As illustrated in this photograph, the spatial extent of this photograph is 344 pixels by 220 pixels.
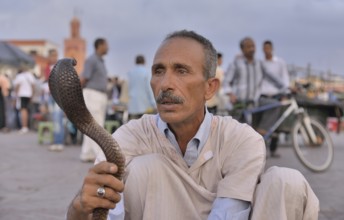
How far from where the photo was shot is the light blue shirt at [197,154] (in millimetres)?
2225

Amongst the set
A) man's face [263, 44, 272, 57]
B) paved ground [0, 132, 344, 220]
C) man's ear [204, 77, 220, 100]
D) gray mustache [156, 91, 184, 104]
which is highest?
man's face [263, 44, 272, 57]

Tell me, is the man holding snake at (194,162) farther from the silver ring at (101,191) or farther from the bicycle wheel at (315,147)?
the bicycle wheel at (315,147)

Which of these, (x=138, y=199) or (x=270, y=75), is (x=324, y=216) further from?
(x=270, y=75)

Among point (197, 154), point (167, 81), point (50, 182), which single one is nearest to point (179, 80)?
point (167, 81)

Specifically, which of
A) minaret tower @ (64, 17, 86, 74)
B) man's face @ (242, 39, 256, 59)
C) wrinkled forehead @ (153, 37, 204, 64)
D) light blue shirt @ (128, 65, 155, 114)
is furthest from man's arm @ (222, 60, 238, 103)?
minaret tower @ (64, 17, 86, 74)

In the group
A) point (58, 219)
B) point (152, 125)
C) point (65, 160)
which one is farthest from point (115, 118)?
point (152, 125)

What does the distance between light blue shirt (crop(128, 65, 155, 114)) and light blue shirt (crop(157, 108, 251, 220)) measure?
604 centimetres

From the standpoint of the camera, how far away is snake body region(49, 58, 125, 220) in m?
1.75

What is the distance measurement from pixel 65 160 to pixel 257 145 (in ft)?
18.9

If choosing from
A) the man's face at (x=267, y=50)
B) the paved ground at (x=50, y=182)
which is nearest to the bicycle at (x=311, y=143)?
the paved ground at (x=50, y=182)

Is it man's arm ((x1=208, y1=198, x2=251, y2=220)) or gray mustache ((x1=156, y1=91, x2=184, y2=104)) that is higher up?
gray mustache ((x1=156, y1=91, x2=184, y2=104))

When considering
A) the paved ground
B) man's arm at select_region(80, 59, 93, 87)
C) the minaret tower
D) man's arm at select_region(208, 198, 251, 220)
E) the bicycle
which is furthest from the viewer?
the minaret tower

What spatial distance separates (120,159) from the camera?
1.86m

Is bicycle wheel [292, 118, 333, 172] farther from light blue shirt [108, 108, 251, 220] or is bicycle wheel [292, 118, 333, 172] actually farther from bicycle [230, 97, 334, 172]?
light blue shirt [108, 108, 251, 220]
